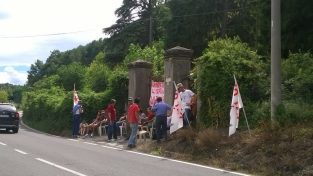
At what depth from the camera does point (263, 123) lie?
1419cm

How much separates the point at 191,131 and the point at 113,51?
124ft

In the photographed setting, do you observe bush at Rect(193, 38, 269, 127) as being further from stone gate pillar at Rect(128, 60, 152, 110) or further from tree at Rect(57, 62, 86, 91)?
tree at Rect(57, 62, 86, 91)

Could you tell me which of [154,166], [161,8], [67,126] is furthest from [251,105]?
[161,8]

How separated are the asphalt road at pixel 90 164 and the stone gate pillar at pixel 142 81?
283 inches

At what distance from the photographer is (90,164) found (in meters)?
13.6

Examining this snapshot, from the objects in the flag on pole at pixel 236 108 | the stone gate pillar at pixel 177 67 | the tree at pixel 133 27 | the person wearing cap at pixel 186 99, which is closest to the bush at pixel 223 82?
the person wearing cap at pixel 186 99


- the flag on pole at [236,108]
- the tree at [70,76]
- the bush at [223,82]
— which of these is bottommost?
the flag on pole at [236,108]

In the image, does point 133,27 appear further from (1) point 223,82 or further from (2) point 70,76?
(1) point 223,82

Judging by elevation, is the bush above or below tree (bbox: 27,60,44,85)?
below

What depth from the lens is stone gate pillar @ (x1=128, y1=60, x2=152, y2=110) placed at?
2486 centimetres

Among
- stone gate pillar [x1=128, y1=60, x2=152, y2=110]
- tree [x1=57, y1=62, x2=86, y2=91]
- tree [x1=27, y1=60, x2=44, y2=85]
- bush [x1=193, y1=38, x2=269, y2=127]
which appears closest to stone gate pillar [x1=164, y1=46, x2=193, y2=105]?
bush [x1=193, y1=38, x2=269, y2=127]

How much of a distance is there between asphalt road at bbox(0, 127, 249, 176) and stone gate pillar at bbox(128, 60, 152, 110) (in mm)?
7180

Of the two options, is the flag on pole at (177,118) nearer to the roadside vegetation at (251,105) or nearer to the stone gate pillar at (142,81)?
the roadside vegetation at (251,105)

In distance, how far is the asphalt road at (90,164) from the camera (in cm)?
1211
